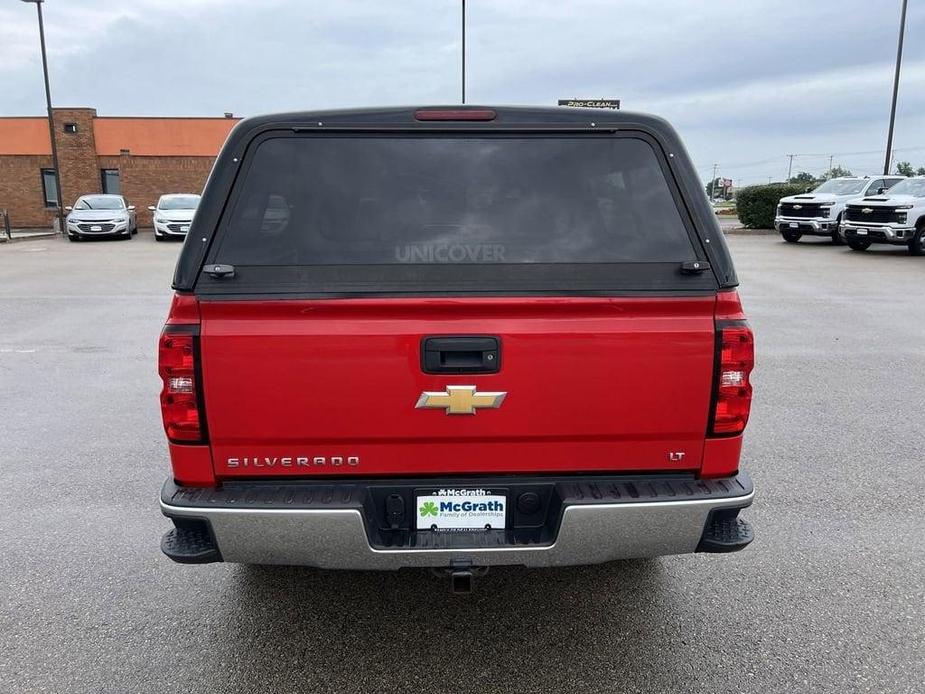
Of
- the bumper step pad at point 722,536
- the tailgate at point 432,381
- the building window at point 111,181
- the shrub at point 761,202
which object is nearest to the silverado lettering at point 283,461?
the tailgate at point 432,381

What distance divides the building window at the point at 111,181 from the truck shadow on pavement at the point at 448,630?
3577cm

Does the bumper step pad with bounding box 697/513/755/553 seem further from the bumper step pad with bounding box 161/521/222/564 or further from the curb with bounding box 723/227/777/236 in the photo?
the curb with bounding box 723/227/777/236

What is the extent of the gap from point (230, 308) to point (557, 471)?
4.21 feet

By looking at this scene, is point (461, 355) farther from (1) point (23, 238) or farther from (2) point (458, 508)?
(1) point (23, 238)

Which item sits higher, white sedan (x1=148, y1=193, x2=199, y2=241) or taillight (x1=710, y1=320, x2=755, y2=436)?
taillight (x1=710, y1=320, x2=755, y2=436)

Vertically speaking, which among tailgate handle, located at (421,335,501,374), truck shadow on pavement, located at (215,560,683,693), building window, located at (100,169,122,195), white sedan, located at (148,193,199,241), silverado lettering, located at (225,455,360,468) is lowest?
white sedan, located at (148,193,199,241)

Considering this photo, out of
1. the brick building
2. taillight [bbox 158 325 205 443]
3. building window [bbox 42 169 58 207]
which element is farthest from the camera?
building window [bbox 42 169 58 207]

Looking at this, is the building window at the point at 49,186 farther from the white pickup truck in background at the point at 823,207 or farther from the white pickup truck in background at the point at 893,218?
the white pickup truck in background at the point at 893,218

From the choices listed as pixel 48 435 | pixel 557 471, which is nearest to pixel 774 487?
pixel 557 471

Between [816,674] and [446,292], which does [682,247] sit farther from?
[816,674]

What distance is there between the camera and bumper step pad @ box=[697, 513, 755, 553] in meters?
2.68

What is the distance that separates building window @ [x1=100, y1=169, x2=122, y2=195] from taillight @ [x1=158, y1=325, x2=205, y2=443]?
3607cm

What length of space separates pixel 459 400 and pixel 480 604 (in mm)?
1248

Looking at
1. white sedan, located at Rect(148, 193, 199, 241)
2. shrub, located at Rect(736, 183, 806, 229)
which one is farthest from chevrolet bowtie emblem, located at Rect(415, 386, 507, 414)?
shrub, located at Rect(736, 183, 806, 229)
